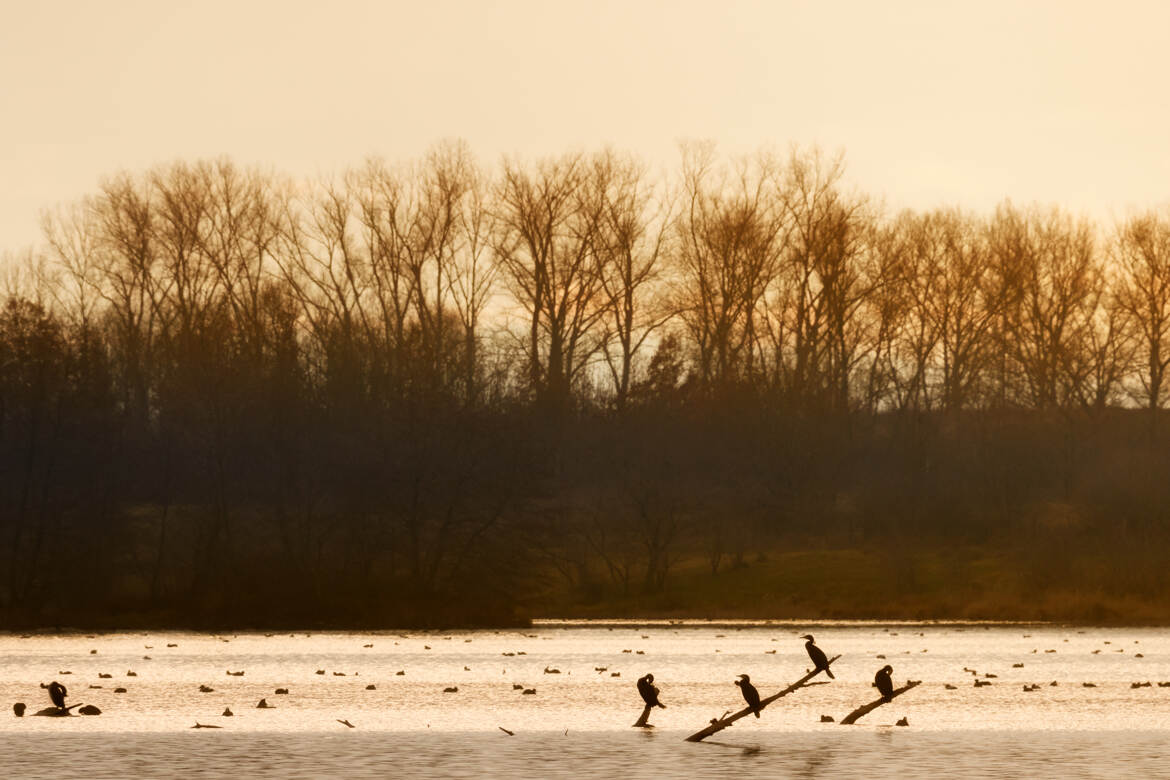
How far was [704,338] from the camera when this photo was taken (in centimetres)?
10456

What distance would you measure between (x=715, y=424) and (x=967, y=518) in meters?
14.9

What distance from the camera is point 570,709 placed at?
124 ft

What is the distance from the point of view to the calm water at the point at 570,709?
94.8ft

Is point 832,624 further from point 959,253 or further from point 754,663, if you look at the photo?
point 959,253

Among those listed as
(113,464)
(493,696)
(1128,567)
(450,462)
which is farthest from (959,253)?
(493,696)

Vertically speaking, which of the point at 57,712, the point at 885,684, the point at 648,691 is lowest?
the point at 57,712

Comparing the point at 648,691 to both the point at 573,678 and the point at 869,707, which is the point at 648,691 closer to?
the point at 869,707

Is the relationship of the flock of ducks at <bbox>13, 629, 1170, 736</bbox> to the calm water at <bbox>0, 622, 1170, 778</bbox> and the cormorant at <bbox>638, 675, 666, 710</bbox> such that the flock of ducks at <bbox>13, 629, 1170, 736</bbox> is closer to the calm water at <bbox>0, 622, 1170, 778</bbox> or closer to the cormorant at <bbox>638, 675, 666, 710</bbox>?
the cormorant at <bbox>638, 675, 666, 710</bbox>

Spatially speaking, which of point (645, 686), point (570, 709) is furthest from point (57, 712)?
point (645, 686)

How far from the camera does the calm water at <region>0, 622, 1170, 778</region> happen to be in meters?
28.9

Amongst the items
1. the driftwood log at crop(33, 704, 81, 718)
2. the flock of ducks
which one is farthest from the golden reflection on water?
the driftwood log at crop(33, 704, 81, 718)

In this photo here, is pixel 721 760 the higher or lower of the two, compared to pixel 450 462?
lower

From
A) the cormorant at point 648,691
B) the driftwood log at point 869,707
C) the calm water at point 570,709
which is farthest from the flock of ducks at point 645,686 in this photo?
the calm water at point 570,709

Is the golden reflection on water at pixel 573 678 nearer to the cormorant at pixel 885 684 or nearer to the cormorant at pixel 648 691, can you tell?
the cormorant at pixel 648 691
